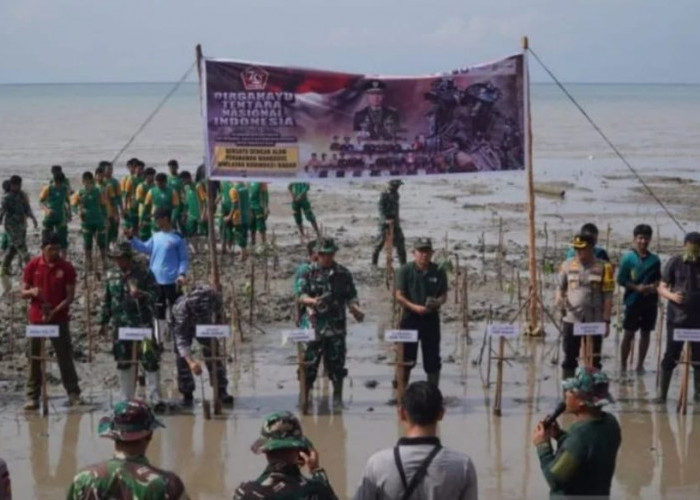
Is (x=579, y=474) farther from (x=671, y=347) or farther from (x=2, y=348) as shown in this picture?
(x=2, y=348)

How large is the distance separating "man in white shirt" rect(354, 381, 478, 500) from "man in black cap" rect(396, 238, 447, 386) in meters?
6.26

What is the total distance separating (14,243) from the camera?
19.5 metres

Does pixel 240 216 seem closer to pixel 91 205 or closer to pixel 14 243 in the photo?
pixel 91 205

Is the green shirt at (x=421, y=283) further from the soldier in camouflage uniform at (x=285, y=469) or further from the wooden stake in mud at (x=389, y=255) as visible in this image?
the soldier in camouflage uniform at (x=285, y=469)

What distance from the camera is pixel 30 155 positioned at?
155 feet

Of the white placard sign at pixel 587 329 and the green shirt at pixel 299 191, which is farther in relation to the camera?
the green shirt at pixel 299 191

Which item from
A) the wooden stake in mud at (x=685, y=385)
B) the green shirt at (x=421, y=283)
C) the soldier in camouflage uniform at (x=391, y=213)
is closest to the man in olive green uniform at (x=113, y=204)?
the soldier in camouflage uniform at (x=391, y=213)

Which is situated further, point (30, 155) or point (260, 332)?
point (30, 155)

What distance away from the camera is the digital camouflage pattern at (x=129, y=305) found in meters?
11.7

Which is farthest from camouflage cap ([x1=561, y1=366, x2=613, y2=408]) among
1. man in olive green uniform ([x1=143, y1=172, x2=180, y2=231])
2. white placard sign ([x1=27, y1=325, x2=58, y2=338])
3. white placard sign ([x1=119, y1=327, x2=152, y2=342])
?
man in olive green uniform ([x1=143, y1=172, x2=180, y2=231])

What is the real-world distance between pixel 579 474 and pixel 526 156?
23.2ft

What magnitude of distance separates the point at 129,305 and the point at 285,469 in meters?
6.43

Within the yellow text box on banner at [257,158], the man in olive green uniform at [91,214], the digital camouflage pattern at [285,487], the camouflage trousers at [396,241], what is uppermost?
the yellow text box on banner at [257,158]

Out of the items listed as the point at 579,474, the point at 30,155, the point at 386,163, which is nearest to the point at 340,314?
the point at 386,163
